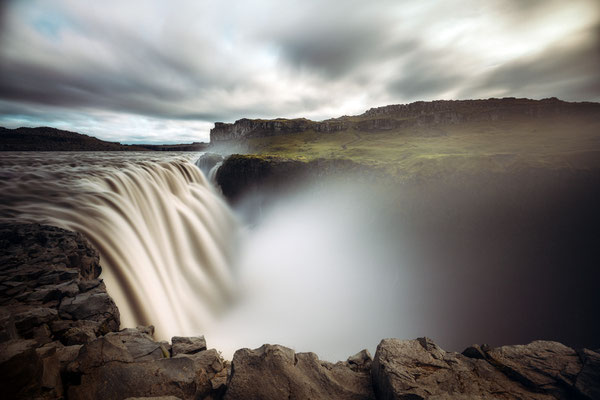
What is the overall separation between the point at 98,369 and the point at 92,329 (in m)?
2.13

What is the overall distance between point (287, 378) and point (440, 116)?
9441 centimetres

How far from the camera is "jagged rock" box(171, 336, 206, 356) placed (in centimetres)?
584

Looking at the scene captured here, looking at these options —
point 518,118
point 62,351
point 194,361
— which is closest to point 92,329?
point 62,351

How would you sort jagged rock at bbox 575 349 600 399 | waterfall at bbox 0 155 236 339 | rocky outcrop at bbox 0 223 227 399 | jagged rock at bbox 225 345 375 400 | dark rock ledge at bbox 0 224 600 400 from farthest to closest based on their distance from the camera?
waterfall at bbox 0 155 236 339 → jagged rock at bbox 575 349 600 399 → jagged rock at bbox 225 345 375 400 → dark rock ledge at bbox 0 224 600 400 → rocky outcrop at bbox 0 223 227 399

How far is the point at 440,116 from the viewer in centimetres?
7638

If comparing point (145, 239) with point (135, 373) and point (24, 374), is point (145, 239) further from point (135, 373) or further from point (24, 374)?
point (24, 374)

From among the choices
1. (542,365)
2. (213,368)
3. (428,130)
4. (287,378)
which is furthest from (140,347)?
(428,130)

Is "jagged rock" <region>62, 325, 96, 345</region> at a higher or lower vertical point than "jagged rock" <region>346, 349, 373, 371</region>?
higher

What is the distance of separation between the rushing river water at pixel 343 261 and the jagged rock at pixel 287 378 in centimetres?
798

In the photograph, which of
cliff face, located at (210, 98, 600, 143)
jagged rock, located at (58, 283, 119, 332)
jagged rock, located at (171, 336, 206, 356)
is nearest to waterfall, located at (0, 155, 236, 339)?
jagged rock, located at (58, 283, 119, 332)

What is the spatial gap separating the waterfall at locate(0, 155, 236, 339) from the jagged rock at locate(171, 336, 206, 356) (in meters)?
5.05

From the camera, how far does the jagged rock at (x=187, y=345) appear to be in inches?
230

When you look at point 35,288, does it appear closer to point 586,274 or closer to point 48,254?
point 48,254

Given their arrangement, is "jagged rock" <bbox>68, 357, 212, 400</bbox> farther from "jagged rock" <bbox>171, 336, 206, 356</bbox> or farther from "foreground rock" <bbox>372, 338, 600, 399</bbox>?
"foreground rock" <bbox>372, 338, 600, 399</bbox>
